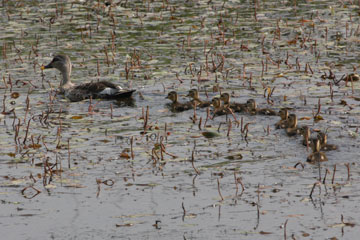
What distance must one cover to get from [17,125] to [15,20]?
9.03 m

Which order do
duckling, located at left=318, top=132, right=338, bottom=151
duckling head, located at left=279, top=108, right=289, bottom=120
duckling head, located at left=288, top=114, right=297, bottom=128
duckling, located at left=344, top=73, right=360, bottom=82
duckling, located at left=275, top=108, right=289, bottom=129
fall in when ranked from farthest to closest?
1. duckling, located at left=344, top=73, right=360, bottom=82
2. duckling head, located at left=279, top=108, right=289, bottom=120
3. duckling, located at left=275, top=108, right=289, bottom=129
4. duckling head, located at left=288, top=114, right=297, bottom=128
5. duckling, located at left=318, top=132, right=338, bottom=151

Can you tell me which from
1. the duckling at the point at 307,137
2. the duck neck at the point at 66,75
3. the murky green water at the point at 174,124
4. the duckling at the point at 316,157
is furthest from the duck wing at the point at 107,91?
the duckling at the point at 316,157

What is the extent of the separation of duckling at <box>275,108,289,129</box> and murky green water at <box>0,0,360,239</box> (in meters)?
0.17

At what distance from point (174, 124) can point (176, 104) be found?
99 centimetres

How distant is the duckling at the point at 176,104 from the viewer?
1214cm

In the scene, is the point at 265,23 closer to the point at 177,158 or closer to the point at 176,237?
the point at 177,158

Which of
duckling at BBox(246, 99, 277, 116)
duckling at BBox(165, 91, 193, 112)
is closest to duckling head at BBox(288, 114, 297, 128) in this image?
Result: duckling at BBox(246, 99, 277, 116)

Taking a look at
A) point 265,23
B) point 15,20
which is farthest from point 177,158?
point 15,20

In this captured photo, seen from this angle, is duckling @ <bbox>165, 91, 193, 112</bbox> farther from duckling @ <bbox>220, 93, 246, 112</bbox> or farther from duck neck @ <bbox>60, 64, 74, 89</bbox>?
duck neck @ <bbox>60, 64, 74, 89</bbox>

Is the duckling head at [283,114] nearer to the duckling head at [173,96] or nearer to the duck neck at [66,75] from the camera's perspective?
the duckling head at [173,96]

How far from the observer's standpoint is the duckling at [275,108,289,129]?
10.9 meters

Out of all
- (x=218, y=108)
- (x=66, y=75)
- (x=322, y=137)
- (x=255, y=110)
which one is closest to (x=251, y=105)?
(x=255, y=110)

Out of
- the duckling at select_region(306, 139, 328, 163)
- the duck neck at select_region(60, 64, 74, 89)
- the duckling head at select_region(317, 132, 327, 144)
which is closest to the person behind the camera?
the duckling at select_region(306, 139, 328, 163)

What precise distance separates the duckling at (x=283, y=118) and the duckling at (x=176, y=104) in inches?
64.7
